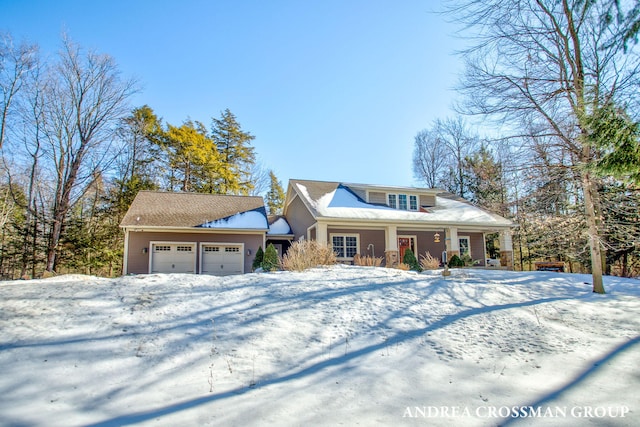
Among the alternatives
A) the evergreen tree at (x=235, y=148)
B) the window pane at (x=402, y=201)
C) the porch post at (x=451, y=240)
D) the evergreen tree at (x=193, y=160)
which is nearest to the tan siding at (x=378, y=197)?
the window pane at (x=402, y=201)

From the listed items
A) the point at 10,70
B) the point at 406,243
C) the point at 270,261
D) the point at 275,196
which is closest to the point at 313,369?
the point at 270,261

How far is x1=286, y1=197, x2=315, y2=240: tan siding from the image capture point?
1736cm

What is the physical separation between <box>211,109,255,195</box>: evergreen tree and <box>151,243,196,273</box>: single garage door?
1222 cm

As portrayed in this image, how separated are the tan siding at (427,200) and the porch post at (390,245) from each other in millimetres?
3771

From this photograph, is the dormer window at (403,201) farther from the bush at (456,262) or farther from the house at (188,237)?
the house at (188,237)

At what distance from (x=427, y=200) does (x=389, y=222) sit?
4.70m

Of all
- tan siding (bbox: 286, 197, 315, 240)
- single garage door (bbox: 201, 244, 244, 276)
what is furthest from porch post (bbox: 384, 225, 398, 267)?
single garage door (bbox: 201, 244, 244, 276)

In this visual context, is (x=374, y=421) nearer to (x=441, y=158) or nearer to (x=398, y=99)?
(x=398, y=99)

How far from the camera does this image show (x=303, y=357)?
4230 millimetres

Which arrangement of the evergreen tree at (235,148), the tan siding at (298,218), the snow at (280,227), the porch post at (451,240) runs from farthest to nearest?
the evergreen tree at (235,148) → the snow at (280,227) → the tan siding at (298,218) → the porch post at (451,240)

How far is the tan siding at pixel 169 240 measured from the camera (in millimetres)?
15164

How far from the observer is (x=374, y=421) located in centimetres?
293

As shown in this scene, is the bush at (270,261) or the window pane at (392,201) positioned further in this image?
the window pane at (392,201)

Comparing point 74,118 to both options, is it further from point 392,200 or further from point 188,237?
point 392,200
